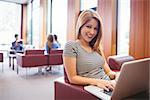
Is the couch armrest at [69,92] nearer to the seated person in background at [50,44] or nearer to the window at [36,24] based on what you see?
the seated person in background at [50,44]

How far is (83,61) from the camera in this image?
5.57 feet

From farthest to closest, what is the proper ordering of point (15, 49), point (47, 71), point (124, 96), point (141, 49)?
1. point (15, 49)
2. point (47, 71)
3. point (141, 49)
4. point (124, 96)

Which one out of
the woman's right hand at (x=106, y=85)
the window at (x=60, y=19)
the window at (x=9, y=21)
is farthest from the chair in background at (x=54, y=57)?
the window at (x=9, y=21)

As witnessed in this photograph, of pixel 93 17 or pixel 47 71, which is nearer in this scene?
pixel 93 17

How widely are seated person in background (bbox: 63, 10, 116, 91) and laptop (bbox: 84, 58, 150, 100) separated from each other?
14.7 inches

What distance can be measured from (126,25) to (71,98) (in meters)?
3.86

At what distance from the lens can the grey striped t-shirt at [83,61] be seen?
1681 millimetres

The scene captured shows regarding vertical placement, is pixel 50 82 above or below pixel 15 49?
below

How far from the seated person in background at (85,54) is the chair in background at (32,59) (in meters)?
3.76

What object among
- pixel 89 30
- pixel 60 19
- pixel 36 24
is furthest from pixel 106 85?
pixel 36 24

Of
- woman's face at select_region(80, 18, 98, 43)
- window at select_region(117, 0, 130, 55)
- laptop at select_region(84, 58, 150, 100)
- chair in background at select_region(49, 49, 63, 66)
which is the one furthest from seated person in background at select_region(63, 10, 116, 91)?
chair in background at select_region(49, 49, 63, 66)

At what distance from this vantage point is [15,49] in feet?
25.1

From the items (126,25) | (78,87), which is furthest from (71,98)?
(126,25)

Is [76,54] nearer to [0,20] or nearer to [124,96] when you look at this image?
[124,96]
